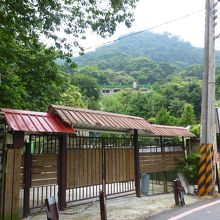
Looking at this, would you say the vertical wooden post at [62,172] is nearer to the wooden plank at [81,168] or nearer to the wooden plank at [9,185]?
the wooden plank at [81,168]

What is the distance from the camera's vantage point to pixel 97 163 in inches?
379

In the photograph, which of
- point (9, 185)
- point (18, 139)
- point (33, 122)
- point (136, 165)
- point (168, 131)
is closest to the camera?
point (9, 185)

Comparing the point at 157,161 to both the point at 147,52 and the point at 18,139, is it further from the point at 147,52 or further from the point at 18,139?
the point at 147,52

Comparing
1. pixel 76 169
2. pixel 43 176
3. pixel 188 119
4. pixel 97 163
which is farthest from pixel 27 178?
pixel 188 119

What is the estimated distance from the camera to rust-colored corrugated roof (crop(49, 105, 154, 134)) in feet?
27.1

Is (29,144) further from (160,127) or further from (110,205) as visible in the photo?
(160,127)

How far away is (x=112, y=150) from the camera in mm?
10281

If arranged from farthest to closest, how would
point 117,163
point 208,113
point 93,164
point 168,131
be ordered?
point 168,131
point 208,113
point 117,163
point 93,164

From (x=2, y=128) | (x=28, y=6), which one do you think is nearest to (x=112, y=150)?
(x=2, y=128)

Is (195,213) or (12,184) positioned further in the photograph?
(195,213)

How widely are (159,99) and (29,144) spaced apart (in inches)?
1574

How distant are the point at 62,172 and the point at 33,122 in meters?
1.85

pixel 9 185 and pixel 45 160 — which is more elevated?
pixel 45 160

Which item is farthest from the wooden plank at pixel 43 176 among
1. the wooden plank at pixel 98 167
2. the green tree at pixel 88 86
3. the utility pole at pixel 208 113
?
the green tree at pixel 88 86
